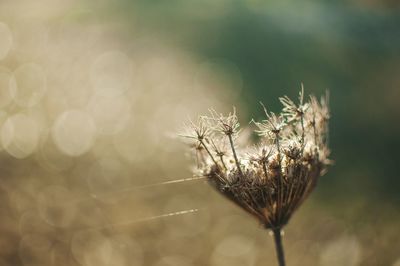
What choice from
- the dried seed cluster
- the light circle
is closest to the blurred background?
the light circle

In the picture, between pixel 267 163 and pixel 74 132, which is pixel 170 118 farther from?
pixel 267 163

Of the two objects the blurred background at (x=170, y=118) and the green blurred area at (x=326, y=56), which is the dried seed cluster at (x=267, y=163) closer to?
the blurred background at (x=170, y=118)

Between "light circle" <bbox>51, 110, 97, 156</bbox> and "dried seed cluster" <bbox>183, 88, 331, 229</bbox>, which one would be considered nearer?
"dried seed cluster" <bbox>183, 88, 331, 229</bbox>

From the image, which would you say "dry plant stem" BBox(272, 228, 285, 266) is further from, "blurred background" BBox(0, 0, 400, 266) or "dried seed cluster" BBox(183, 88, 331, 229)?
"blurred background" BBox(0, 0, 400, 266)

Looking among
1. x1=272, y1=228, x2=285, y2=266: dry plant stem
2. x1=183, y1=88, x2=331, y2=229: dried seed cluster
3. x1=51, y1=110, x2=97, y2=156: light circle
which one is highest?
x1=51, y1=110, x2=97, y2=156: light circle

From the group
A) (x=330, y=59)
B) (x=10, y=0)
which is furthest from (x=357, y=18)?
(x=10, y=0)

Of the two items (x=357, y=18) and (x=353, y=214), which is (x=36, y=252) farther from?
(x=357, y=18)
